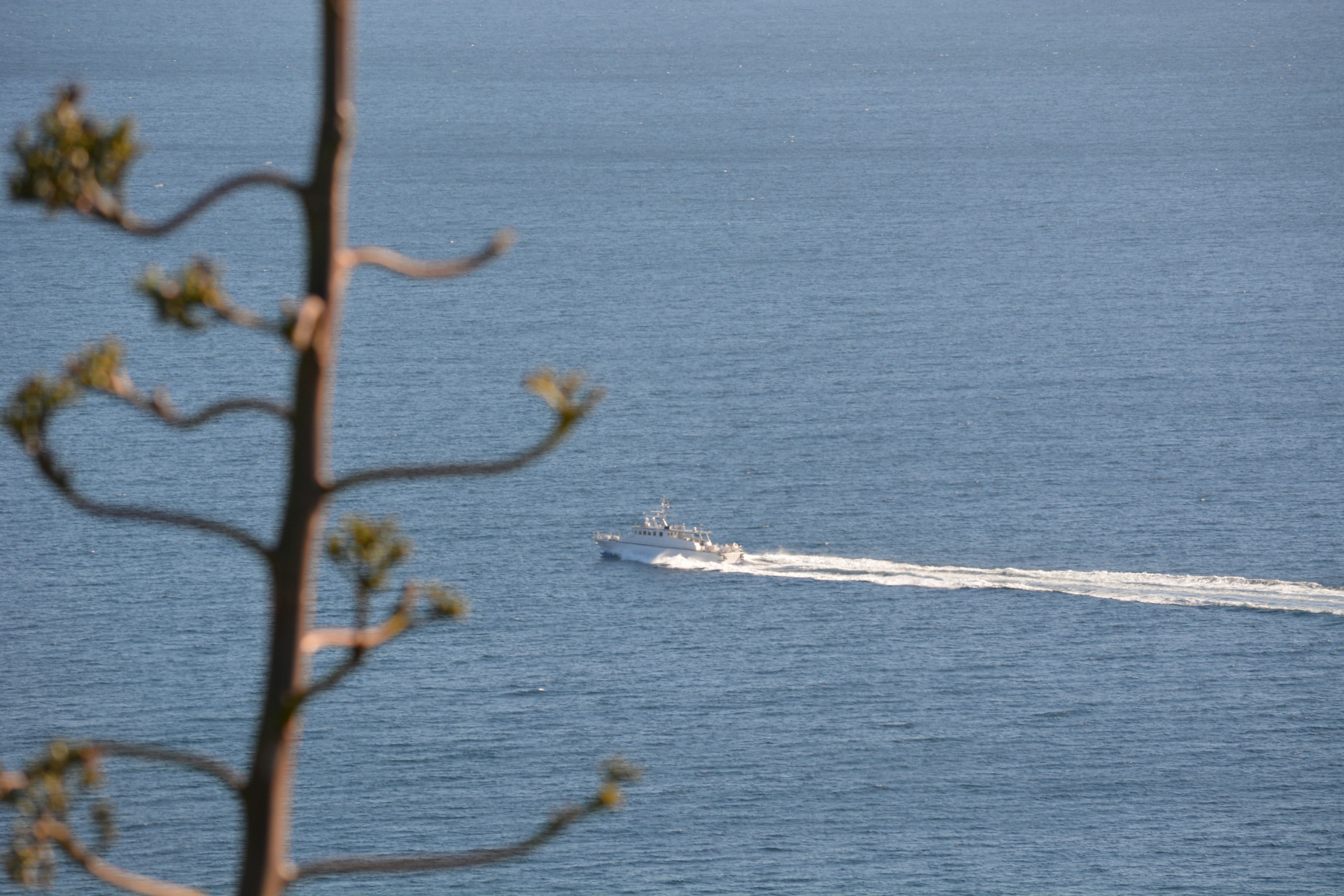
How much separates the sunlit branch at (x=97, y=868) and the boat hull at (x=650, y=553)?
377 feet

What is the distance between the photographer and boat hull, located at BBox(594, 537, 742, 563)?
4879 inches

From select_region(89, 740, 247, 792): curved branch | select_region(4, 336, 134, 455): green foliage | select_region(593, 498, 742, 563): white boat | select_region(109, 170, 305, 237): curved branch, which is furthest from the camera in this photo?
select_region(593, 498, 742, 563): white boat

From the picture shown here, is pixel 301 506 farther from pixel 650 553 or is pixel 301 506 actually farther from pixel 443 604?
pixel 650 553

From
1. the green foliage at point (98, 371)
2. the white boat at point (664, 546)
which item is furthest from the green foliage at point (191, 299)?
the white boat at point (664, 546)

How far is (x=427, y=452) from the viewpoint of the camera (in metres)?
139

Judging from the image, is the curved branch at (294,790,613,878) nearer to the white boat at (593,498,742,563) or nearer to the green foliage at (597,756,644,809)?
the green foliage at (597,756,644,809)

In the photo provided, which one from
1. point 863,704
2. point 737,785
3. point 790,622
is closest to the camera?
point 737,785

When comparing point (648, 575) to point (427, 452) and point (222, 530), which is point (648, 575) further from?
point (222, 530)

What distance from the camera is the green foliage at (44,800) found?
8891mm

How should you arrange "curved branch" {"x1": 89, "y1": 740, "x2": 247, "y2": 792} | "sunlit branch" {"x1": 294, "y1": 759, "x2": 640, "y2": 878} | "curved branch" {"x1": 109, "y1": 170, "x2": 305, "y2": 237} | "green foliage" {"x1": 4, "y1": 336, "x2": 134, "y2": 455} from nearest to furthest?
"curved branch" {"x1": 109, "y1": 170, "x2": 305, "y2": 237}, "curved branch" {"x1": 89, "y1": 740, "x2": 247, "y2": 792}, "green foliage" {"x1": 4, "y1": 336, "x2": 134, "y2": 455}, "sunlit branch" {"x1": 294, "y1": 759, "x2": 640, "y2": 878}

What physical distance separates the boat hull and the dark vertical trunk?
114840 mm

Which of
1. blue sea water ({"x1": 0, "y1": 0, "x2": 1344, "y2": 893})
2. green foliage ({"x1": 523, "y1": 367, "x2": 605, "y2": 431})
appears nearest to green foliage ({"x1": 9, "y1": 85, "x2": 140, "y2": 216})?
green foliage ({"x1": 523, "y1": 367, "x2": 605, "y2": 431})

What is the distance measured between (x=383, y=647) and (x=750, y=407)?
177ft

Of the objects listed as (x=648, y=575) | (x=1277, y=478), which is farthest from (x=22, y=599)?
(x=1277, y=478)
